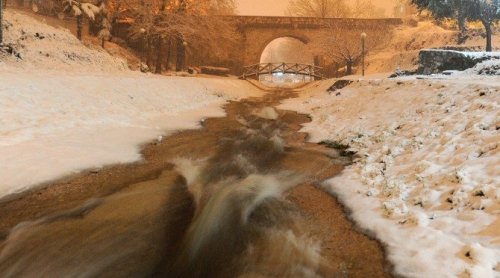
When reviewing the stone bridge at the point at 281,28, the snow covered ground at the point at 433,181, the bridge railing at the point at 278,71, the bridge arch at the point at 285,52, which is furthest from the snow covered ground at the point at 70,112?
the bridge arch at the point at 285,52

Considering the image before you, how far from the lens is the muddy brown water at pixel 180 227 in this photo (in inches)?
162

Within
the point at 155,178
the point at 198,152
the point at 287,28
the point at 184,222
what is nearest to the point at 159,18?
the point at 287,28

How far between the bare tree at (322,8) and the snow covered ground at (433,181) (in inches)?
1976

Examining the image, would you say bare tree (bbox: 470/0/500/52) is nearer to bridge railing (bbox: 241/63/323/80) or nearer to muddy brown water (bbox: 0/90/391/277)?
bridge railing (bbox: 241/63/323/80)

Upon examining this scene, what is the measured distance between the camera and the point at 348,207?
5.92 metres

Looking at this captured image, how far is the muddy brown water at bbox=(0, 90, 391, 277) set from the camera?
412 cm

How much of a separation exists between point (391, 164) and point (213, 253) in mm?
4618

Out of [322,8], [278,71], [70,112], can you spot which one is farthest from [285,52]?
[70,112]

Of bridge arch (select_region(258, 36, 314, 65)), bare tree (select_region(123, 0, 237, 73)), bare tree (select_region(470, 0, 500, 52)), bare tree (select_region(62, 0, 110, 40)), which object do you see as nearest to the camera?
bare tree (select_region(470, 0, 500, 52))

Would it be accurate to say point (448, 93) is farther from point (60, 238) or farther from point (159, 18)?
point (159, 18)

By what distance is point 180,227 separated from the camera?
16.8 feet

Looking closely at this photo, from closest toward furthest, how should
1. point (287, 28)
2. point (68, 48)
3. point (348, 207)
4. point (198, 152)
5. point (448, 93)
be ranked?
point (348, 207) → point (198, 152) → point (448, 93) → point (68, 48) → point (287, 28)

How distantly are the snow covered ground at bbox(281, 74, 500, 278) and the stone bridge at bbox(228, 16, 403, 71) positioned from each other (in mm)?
Answer: 36508

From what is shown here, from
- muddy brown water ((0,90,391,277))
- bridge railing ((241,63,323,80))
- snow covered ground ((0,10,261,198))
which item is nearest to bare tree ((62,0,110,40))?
snow covered ground ((0,10,261,198))
